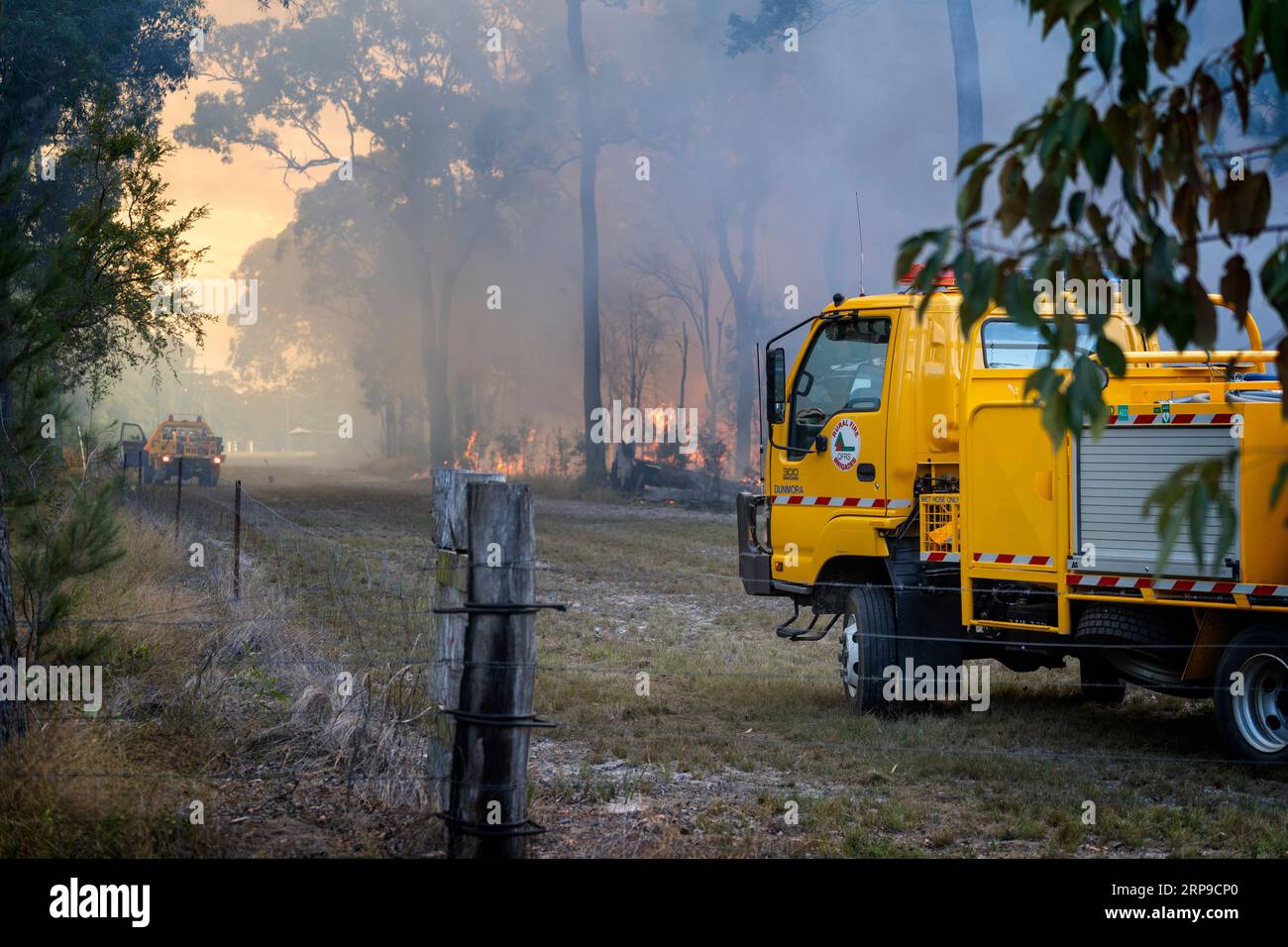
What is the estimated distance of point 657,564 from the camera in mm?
17953

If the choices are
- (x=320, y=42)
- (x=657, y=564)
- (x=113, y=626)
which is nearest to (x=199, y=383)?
(x=320, y=42)

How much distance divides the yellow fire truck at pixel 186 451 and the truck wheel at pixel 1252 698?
3275 cm

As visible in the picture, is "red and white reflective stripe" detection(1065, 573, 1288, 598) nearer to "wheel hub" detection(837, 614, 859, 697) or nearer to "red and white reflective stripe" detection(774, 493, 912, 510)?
"red and white reflective stripe" detection(774, 493, 912, 510)

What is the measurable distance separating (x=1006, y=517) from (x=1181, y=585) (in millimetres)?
1112

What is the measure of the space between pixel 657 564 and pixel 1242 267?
15.5 meters

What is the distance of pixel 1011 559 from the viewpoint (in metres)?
7.59

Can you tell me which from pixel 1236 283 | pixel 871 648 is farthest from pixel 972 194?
pixel 871 648

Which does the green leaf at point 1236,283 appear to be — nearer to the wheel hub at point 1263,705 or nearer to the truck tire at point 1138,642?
the wheel hub at point 1263,705

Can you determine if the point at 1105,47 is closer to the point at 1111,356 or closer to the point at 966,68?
the point at 1111,356

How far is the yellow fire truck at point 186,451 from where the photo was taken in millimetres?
36625

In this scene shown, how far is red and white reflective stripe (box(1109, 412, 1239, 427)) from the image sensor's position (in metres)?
6.70

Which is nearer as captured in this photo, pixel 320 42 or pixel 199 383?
pixel 320 42

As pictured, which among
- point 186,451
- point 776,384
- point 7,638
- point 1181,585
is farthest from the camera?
point 186,451
